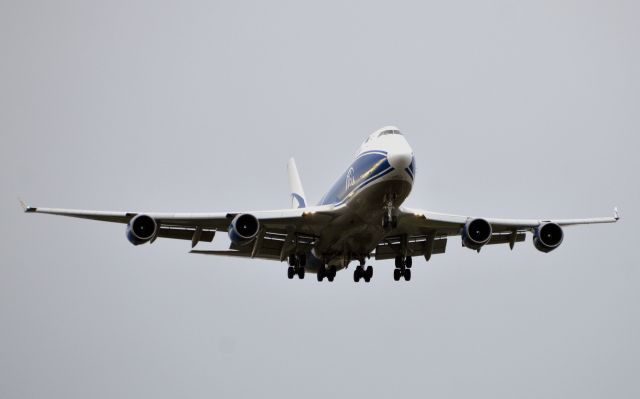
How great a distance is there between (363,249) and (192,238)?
26.6 feet

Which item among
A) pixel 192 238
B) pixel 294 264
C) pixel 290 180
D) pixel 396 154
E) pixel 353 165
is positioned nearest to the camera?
pixel 396 154

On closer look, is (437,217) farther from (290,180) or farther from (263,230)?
(290,180)

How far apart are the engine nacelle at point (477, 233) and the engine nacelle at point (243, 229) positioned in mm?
9622

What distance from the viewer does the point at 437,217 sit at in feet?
151

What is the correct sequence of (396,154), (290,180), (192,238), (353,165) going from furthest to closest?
(290,180), (192,238), (353,165), (396,154)

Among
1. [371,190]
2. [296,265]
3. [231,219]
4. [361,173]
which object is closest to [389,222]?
[371,190]

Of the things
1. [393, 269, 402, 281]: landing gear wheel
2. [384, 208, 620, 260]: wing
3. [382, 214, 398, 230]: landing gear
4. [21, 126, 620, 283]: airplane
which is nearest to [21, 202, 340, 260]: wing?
[21, 126, 620, 283]: airplane

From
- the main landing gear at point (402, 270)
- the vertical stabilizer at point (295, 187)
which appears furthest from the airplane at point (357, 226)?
the vertical stabilizer at point (295, 187)

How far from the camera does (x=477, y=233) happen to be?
4503cm

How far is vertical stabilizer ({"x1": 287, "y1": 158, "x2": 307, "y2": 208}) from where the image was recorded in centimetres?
6041

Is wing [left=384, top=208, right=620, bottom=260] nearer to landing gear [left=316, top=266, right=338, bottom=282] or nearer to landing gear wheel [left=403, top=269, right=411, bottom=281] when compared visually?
landing gear wheel [left=403, top=269, right=411, bottom=281]

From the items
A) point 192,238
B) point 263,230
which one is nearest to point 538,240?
point 263,230

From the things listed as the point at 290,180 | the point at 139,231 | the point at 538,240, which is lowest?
the point at 139,231

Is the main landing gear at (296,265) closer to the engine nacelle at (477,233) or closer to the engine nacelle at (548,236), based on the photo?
the engine nacelle at (477,233)
